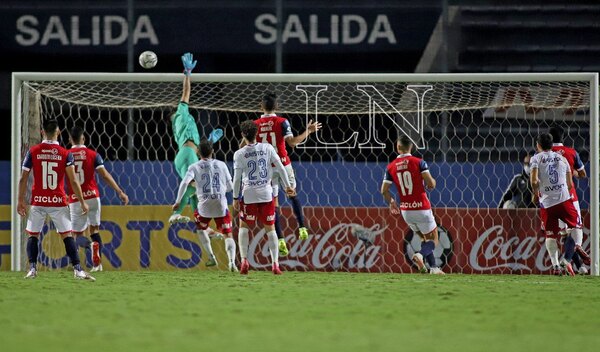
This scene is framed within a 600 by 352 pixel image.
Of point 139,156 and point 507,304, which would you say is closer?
point 507,304

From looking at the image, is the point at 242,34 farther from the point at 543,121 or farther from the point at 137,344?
the point at 137,344

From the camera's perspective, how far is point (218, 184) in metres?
13.3

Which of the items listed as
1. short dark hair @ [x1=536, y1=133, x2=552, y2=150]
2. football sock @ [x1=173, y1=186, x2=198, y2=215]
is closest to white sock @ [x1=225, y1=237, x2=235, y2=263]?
football sock @ [x1=173, y1=186, x2=198, y2=215]

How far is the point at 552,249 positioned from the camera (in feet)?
43.4

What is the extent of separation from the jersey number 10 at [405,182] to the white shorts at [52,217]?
4.04m

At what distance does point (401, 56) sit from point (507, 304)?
34.9 ft

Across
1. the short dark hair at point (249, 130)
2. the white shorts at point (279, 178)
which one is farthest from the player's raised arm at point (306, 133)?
the short dark hair at point (249, 130)

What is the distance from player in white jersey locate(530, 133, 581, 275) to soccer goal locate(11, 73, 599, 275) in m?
0.39

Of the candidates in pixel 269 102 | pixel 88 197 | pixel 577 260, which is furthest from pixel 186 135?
pixel 577 260

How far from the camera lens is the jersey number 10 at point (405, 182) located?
13336mm

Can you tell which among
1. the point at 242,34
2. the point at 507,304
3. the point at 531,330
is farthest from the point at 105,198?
the point at 531,330

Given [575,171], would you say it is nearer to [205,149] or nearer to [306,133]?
[306,133]

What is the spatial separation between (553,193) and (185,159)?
4351 mm

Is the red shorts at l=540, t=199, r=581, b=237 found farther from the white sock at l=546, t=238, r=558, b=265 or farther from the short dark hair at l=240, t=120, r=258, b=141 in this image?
the short dark hair at l=240, t=120, r=258, b=141
